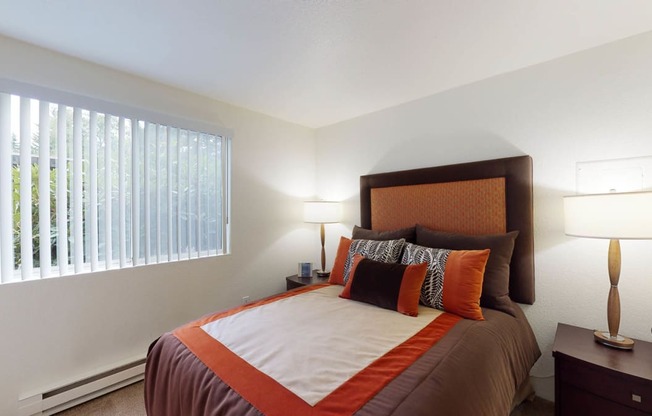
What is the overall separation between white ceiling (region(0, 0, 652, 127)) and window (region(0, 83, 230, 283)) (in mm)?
388

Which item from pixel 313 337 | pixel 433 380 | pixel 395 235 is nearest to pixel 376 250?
pixel 395 235

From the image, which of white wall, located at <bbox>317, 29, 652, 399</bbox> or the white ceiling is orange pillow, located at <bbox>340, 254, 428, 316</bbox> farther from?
the white ceiling

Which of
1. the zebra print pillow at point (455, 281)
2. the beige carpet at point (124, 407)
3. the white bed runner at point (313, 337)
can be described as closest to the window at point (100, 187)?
the beige carpet at point (124, 407)

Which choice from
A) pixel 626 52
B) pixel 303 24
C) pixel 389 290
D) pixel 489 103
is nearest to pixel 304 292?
pixel 389 290

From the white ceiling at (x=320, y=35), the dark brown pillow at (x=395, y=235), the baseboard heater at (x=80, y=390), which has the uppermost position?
the white ceiling at (x=320, y=35)

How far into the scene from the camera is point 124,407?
185cm

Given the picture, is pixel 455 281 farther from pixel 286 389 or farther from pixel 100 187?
pixel 100 187

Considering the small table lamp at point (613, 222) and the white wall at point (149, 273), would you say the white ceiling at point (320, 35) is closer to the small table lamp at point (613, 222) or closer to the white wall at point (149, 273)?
the white wall at point (149, 273)

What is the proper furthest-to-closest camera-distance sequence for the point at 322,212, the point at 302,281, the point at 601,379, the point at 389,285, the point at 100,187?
the point at 322,212 < the point at 302,281 < the point at 100,187 < the point at 389,285 < the point at 601,379

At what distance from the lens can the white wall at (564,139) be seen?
1647 mm

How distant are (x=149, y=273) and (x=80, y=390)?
Answer: 811 mm

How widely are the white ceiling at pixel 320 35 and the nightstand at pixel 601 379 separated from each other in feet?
5.83

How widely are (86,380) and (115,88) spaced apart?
2059mm

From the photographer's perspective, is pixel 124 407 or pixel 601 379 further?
pixel 124 407
